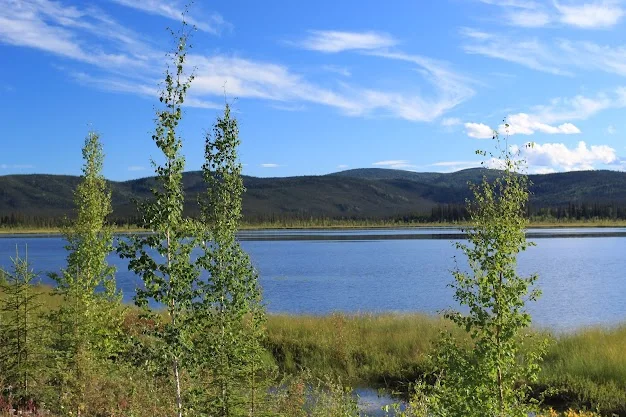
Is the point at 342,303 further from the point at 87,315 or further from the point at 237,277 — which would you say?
the point at 237,277

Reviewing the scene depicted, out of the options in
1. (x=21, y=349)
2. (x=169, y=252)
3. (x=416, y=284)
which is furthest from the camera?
(x=416, y=284)

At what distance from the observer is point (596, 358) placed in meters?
20.8

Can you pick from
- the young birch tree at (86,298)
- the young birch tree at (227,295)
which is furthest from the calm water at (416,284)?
the young birch tree at (227,295)

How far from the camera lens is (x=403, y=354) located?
2403 cm

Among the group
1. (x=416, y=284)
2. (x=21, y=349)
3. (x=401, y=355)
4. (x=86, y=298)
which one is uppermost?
(x=86, y=298)

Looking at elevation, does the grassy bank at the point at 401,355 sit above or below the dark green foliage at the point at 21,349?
below

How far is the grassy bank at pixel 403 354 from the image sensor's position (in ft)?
63.6

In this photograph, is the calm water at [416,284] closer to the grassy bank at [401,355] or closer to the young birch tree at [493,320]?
the grassy bank at [401,355]

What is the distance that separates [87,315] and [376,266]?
5947 cm

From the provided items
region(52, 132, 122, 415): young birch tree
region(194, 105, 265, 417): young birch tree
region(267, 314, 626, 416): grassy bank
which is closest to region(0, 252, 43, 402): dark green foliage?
region(52, 132, 122, 415): young birch tree

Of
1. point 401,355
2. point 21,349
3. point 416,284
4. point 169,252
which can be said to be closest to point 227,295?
point 169,252

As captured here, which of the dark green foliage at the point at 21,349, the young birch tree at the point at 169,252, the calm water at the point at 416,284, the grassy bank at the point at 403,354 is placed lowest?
the calm water at the point at 416,284

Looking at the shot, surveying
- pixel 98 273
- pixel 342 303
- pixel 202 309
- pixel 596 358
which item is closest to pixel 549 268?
pixel 342 303

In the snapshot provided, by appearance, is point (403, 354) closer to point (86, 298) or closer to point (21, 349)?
point (86, 298)
